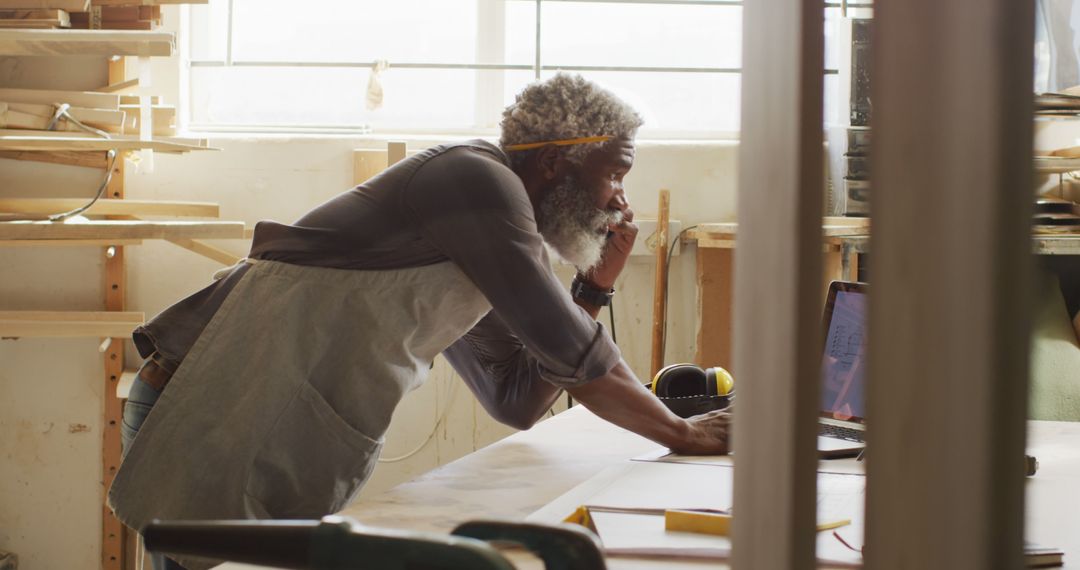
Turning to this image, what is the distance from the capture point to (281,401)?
53.9 inches

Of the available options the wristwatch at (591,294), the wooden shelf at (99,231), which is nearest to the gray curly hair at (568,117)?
the wristwatch at (591,294)

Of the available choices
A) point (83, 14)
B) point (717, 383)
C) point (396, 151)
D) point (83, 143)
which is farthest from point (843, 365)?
point (83, 14)

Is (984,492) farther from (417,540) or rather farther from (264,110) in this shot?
(264,110)

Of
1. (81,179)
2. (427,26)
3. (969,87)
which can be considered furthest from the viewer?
(427,26)

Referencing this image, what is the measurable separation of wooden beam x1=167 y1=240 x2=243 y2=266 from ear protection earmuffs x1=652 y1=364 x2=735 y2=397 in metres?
1.50

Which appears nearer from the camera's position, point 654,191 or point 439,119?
point 654,191

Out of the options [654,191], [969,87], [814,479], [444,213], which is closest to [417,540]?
[814,479]

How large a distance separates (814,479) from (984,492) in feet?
0.21

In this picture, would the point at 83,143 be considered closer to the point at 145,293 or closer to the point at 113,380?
the point at 145,293

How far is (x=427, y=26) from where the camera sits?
3.31 metres

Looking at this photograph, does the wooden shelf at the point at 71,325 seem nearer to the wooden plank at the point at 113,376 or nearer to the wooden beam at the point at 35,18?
the wooden plank at the point at 113,376

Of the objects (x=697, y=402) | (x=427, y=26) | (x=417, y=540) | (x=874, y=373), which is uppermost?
(x=427, y=26)

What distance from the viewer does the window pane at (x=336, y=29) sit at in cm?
329

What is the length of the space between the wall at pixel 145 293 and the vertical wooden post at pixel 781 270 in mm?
2731
